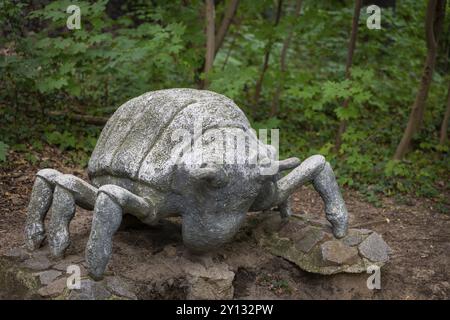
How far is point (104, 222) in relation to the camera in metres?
3.57

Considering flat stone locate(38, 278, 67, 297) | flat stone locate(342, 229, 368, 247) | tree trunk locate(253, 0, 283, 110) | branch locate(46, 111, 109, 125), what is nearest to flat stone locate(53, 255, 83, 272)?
flat stone locate(38, 278, 67, 297)

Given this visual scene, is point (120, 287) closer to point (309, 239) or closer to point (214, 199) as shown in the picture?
point (214, 199)

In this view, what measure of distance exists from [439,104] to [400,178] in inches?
118

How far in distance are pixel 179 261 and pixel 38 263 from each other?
1.00 meters

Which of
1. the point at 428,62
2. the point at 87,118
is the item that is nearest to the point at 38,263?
the point at 87,118

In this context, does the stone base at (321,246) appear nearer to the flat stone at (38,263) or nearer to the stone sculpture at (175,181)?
the stone sculpture at (175,181)

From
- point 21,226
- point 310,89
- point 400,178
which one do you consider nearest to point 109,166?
point 21,226

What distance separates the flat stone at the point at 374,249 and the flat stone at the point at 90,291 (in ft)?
6.36

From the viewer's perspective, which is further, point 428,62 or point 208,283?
point 428,62

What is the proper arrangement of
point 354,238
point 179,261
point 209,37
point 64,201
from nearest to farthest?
point 64,201
point 179,261
point 354,238
point 209,37

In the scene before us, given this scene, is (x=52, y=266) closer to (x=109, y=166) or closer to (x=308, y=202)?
(x=109, y=166)

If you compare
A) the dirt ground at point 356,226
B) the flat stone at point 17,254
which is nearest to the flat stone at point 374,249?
the dirt ground at point 356,226

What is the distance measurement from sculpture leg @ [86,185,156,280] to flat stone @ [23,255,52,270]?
0.46 metres

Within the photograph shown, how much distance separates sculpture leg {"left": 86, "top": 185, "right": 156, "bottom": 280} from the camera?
11.7 feet
